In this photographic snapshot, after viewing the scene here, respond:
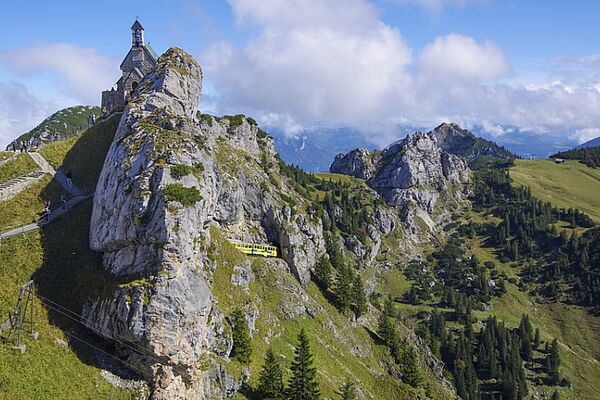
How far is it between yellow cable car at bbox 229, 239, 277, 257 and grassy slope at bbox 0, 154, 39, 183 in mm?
37473

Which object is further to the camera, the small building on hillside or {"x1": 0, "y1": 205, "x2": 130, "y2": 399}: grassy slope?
the small building on hillside

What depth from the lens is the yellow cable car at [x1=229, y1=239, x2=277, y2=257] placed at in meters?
101

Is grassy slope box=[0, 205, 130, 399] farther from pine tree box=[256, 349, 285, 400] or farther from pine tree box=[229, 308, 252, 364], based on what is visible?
pine tree box=[229, 308, 252, 364]

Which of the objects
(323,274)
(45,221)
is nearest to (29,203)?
(45,221)

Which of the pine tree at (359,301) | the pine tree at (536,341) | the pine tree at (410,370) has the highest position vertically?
the pine tree at (359,301)

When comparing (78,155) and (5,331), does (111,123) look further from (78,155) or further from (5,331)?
(5,331)

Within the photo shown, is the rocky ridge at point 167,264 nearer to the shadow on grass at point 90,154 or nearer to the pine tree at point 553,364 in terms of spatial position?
the shadow on grass at point 90,154

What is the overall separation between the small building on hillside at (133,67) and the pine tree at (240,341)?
63.4m

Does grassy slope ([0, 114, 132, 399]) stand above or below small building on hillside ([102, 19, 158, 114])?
below

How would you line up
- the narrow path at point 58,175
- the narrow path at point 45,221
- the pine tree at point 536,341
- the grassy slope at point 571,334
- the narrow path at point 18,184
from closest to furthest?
the narrow path at point 45,221 < the narrow path at point 18,184 < the narrow path at point 58,175 < the grassy slope at point 571,334 < the pine tree at point 536,341

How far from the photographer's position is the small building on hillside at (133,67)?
115 m

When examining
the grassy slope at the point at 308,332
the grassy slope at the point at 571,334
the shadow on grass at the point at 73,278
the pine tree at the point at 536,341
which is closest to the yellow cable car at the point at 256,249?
the grassy slope at the point at 308,332

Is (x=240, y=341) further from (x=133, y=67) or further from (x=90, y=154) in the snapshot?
(x=133, y=67)

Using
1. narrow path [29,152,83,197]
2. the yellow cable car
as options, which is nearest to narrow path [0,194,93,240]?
narrow path [29,152,83,197]
